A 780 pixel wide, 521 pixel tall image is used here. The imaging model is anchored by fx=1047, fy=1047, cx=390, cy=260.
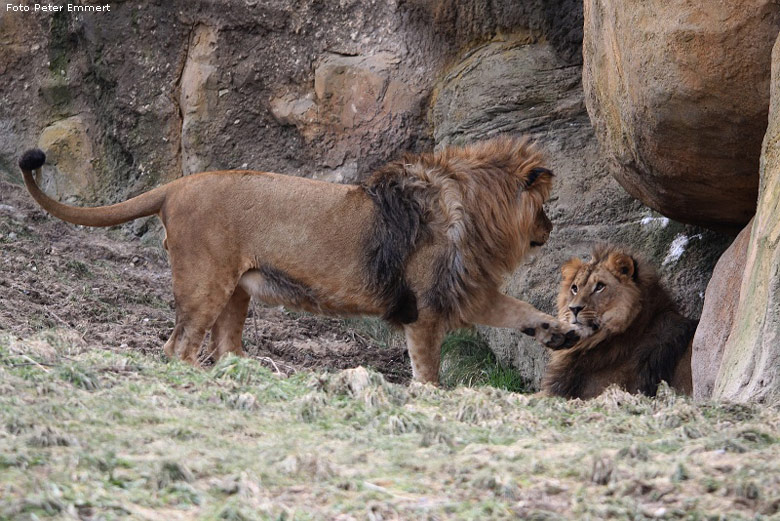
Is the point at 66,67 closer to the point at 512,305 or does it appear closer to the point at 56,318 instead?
the point at 56,318

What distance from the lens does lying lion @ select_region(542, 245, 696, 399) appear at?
6242 millimetres

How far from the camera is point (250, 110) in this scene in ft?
29.6

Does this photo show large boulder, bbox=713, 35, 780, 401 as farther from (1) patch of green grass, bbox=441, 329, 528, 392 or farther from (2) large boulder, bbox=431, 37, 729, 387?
(1) patch of green grass, bbox=441, 329, 528, 392

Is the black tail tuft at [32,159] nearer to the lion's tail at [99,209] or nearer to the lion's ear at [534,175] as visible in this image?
the lion's tail at [99,209]

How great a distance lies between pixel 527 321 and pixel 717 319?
1.18 m

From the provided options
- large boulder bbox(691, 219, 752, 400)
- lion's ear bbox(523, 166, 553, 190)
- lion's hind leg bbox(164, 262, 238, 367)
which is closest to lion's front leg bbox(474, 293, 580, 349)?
lion's ear bbox(523, 166, 553, 190)

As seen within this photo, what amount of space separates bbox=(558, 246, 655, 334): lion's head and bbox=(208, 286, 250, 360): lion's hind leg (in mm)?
1979

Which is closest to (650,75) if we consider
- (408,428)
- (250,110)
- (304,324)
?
(408,428)

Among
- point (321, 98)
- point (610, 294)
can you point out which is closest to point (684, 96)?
point (610, 294)

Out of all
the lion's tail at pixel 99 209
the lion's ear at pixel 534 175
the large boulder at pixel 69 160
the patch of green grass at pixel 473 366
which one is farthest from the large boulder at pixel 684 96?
the large boulder at pixel 69 160

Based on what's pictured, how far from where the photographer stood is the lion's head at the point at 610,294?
Result: 6305 millimetres

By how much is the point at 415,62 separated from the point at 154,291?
9.07 ft

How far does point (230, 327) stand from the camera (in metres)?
6.29

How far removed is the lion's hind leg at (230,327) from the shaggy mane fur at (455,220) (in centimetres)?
86
